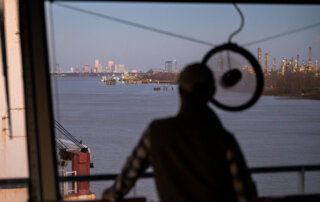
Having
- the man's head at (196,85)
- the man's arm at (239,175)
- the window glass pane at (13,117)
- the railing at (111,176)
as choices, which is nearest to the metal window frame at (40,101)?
the railing at (111,176)

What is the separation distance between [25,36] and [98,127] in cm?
6221

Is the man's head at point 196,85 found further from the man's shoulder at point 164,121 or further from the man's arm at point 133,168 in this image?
the man's arm at point 133,168

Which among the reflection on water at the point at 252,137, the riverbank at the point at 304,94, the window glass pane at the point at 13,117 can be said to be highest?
the window glass pane at the point at 13,117

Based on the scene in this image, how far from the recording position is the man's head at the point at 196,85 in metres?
1.46

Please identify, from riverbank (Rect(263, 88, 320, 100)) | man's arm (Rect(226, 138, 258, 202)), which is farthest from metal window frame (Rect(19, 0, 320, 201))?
riverbank (Rect(263, 88, 320, 100))

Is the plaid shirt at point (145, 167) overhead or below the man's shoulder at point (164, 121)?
below

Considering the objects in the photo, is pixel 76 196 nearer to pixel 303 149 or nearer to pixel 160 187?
pixel 160 187

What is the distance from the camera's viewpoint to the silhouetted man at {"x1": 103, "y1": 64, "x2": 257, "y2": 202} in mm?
1412

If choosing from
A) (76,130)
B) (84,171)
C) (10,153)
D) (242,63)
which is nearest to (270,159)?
(76,130)

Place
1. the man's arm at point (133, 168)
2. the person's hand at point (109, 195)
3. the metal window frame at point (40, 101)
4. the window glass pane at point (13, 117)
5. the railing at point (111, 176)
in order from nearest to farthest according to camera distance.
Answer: the man's arm at point (133, 168), the person's hand at point (109, 195), the metal window frame at point (40, 101), the railing at point (111, 176), the window glass pane at point (13, 117)

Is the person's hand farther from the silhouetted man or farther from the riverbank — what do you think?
the riverbank

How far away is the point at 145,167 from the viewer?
1600mm

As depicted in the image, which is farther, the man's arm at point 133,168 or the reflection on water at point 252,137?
the reflection on water at point 252,137

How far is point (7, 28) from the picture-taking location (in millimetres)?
10219
